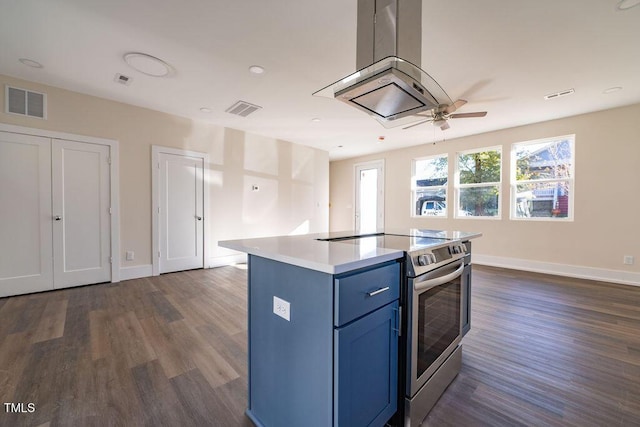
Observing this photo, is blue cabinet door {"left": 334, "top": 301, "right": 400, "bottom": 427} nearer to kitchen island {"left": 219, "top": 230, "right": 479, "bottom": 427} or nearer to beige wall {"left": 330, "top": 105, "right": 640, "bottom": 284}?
kitchen island {"left": 219, "top": 230, "right": 479, "bottom": 427}

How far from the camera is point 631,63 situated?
2684mm

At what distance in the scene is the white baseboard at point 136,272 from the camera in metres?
3.85

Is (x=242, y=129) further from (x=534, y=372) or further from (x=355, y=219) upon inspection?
(x=534, y=372)

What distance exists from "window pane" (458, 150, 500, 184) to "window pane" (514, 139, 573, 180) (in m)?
0.34

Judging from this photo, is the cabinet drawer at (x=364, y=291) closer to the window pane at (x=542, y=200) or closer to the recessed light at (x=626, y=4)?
the recessed light at (x=626, y=4)

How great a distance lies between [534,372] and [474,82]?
2.98 metres

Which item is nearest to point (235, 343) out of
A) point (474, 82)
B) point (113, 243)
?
point (113, 243)

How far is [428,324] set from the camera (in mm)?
1417

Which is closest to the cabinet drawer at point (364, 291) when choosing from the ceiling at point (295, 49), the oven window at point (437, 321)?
the oven window at point (437, 321)

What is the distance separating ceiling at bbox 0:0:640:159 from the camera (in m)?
2.00

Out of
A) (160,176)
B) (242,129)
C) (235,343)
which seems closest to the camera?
(235,343)

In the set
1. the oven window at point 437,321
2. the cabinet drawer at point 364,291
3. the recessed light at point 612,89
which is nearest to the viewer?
the cabinet drawer at point 364,291

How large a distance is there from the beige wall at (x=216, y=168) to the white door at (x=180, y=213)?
18 centimetres

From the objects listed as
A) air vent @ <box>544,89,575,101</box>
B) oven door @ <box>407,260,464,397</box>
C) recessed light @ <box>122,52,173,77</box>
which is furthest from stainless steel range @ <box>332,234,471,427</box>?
air vent @ <box>544,89,575,101</box>
